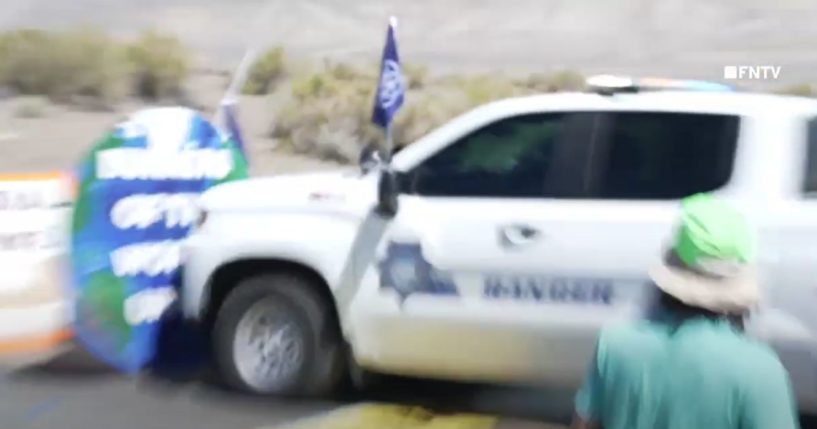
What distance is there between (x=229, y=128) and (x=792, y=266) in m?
7.73

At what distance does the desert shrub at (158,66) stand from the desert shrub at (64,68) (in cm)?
30

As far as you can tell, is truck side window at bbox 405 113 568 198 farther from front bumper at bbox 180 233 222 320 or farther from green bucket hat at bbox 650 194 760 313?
green bucket hat at bbox 650 194 760 313

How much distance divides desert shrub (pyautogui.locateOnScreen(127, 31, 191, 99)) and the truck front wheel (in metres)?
24.4

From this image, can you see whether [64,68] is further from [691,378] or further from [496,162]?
[691,378]

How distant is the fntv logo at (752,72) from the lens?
31.7m

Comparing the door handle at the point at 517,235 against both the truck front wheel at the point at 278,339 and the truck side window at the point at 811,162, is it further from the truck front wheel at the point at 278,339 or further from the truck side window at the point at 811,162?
the truck side window at the point at 811,162

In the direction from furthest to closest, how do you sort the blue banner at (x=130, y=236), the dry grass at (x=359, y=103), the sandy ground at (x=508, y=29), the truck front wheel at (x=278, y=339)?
the sandy ground at (x=508, y=29) → the dry grass at (x=359, y=103) → the blue banner at (x=130, y=236) → the truck front wheel at (x=278, y=339)

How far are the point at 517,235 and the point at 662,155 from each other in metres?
0.79

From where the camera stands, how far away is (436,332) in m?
7.94

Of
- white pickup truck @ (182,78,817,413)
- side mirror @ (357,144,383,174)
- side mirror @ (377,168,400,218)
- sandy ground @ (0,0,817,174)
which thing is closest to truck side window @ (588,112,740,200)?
white pickup truck @ (182,78,817,413)

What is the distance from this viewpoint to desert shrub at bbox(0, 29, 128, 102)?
106ft

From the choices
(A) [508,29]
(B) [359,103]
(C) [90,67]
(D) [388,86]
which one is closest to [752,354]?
(D) [388,86]

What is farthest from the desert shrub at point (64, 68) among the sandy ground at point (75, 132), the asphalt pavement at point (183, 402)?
the asphalt pavement at point (183, 402)

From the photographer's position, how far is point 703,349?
138 inches
